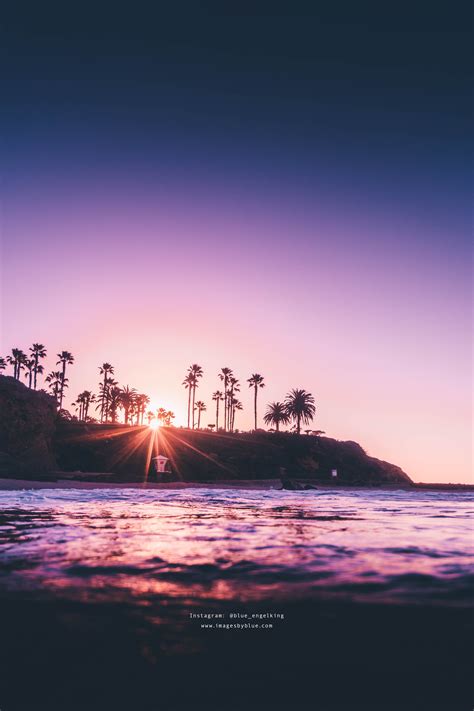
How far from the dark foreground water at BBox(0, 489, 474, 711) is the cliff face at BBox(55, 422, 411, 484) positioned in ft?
135

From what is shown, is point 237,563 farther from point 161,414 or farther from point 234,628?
point 161,414

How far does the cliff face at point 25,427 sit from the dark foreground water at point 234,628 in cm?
4432

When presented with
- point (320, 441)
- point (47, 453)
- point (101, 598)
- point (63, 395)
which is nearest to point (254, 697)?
point (101, 598)

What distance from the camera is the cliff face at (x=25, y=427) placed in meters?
47.1

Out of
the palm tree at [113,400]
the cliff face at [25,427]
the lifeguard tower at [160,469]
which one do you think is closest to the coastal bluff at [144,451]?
the cliff face at [25,427]

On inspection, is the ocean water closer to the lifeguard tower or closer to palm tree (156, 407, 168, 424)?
the lifeguard tower

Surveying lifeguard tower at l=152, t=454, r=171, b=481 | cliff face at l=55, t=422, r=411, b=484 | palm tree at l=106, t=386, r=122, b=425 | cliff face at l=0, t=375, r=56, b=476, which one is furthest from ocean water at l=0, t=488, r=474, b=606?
palm tree at l=106, t=386, r=122, b=425

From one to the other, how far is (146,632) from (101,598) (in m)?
1.11

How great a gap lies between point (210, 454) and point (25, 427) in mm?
24854

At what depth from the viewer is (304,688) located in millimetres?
2732

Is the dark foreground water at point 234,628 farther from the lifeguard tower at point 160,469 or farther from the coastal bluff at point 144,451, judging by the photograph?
the lifeguard tower at point 160,469

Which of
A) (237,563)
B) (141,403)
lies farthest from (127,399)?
(237,563)

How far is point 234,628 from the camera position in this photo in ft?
12.3

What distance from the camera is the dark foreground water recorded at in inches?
106
